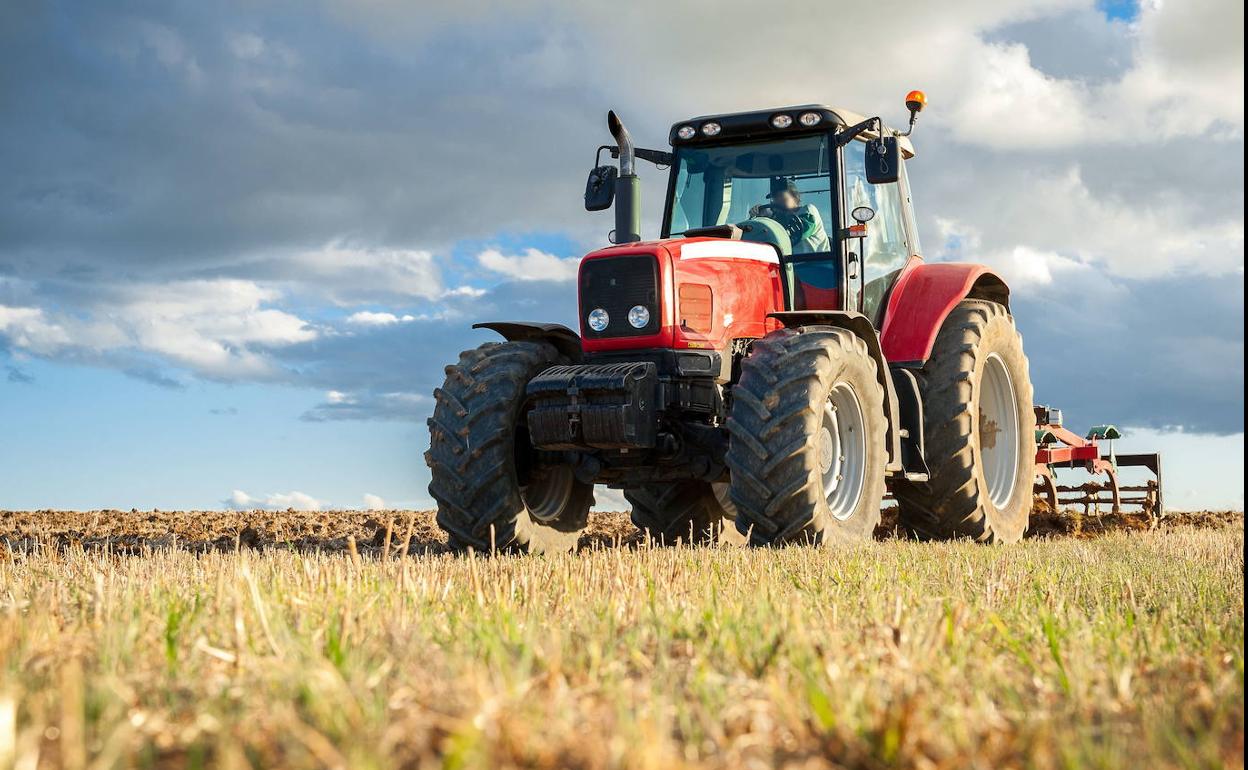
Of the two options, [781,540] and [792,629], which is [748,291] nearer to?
[781,540]

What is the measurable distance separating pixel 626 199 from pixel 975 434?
10.5 ft

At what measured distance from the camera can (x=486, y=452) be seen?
8.11 metres

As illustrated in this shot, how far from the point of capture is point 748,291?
858 centimetres

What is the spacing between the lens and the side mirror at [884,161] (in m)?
→ 8.27

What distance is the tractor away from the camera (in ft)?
25.1

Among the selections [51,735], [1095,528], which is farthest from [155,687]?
[1095,528]

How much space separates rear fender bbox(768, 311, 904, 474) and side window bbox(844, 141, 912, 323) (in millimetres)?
560

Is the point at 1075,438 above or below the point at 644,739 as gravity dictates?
above

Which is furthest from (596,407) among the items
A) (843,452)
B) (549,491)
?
(843,452)

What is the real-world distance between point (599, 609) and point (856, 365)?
4.38 meters

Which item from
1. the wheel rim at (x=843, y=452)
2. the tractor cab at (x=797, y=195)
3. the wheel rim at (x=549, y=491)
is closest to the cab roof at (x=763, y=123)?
the tractor cab at (x=797, y=195)

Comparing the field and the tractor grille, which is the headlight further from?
the field

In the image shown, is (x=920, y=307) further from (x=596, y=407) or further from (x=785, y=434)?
(x=596, y=407)

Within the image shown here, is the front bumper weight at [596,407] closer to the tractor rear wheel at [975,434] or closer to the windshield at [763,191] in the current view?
the windshield at [763,191]
